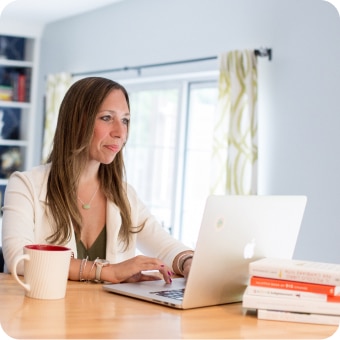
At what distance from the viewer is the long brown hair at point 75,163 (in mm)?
2131

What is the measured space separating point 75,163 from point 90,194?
120 mm

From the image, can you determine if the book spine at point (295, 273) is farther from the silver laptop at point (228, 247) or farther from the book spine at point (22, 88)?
the book spine at point (22, 88)

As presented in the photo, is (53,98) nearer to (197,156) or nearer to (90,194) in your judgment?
(197,156)

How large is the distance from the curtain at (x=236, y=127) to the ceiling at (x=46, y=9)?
1.65 meters

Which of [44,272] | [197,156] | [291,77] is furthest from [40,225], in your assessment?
[197,156]

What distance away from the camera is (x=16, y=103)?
6.77 m

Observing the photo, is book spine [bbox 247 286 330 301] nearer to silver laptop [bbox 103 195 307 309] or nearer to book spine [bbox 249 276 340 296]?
book spine [bbox 249 276 340 296]

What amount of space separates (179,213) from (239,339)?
3.67m

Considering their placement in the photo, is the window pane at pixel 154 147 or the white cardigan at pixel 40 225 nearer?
the white cardigan at pixel 40 225

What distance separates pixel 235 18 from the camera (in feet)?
14.2

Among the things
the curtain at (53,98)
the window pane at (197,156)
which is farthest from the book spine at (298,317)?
the curtain at (53,98)

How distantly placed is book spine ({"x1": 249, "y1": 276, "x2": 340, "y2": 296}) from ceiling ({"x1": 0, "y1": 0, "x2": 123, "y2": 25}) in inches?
167

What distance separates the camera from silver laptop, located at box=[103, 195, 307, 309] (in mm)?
1574

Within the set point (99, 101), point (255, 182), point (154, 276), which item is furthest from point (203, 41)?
point (154, 276)
